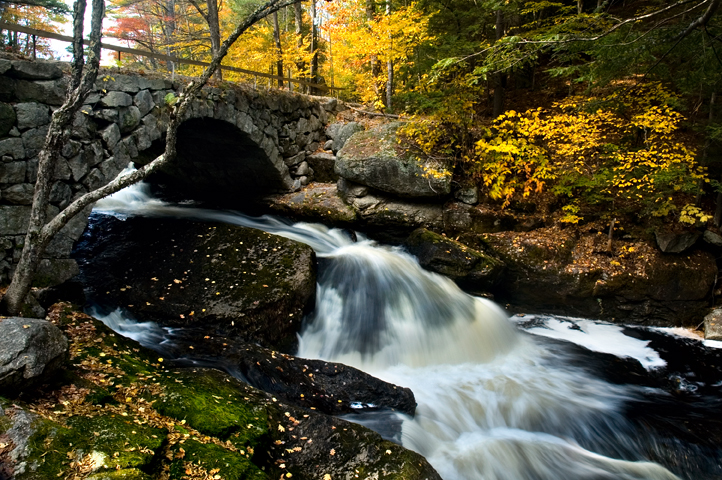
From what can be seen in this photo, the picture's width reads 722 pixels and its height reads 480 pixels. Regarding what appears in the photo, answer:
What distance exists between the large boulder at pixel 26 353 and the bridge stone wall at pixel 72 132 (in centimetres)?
295

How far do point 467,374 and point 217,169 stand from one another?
Result: 8.95m

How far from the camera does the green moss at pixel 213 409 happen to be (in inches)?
132

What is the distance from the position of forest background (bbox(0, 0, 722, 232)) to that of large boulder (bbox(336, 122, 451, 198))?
0.89ft

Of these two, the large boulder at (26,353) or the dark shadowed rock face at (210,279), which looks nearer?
the large boulder at (26,353)

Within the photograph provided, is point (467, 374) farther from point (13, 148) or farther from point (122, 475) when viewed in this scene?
point (13, 148)

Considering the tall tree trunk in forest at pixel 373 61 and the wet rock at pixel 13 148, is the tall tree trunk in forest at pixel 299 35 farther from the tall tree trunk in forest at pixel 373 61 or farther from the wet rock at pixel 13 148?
the wet rock at pixel 13 148

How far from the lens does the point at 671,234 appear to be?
8.38m

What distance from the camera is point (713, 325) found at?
772cm

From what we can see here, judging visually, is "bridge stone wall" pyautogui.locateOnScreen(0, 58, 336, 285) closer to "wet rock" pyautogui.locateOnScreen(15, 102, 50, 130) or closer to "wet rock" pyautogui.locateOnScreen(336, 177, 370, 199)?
"wet rock" pyautogui.locateOnScreen(15, 102, 50, 130)

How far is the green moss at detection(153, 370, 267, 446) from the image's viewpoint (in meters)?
3.35

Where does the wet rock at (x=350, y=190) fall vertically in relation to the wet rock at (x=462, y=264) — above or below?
above

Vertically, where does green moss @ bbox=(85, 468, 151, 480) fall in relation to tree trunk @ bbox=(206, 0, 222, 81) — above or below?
below

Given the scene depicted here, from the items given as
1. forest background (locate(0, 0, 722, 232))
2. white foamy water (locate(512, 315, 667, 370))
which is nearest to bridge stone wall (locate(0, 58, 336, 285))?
forest background (locate(0, 0, 722, 232))

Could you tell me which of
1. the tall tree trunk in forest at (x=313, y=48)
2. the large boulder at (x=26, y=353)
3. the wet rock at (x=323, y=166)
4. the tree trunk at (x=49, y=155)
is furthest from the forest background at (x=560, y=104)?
the large boulder at (x=26, y=353)
